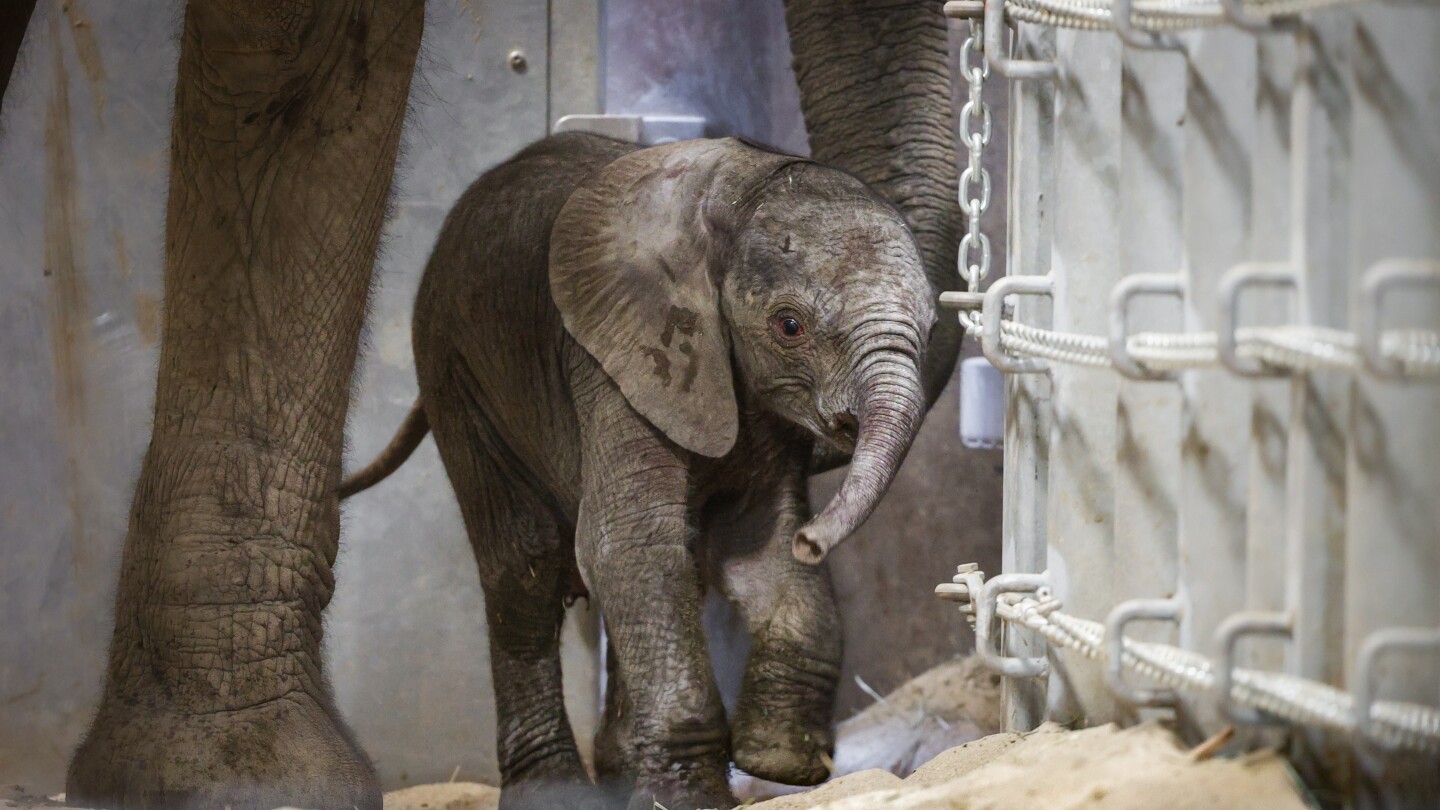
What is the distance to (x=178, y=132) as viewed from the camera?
8.03ft

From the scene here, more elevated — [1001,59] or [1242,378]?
[1001,59]

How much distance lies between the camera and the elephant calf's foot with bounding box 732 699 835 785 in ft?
10.5

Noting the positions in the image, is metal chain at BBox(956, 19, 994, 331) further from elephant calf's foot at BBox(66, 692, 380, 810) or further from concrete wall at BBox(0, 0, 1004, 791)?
concrete wall at BBox(0, 0, 1004, 791)

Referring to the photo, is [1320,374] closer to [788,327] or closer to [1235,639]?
[1235,639]

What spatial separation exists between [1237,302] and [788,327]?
5.82ft

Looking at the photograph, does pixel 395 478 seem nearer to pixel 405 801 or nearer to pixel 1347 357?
pixel 405 801

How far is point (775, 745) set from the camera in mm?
Answer: 3221

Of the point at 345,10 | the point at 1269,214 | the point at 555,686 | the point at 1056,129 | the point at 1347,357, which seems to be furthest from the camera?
the point at 555,686

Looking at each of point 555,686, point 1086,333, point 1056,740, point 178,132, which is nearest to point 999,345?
point 1086,333

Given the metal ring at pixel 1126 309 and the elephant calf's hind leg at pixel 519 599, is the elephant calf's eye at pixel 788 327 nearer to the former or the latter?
the elephant calf's hind leg at pixel 519 599

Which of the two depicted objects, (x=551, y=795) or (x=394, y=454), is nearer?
(x=551, y=795)

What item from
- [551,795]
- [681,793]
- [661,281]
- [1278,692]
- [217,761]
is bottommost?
[551,795]

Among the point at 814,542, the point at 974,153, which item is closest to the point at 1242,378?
the point at 974,153

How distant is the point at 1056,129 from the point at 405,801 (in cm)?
302
